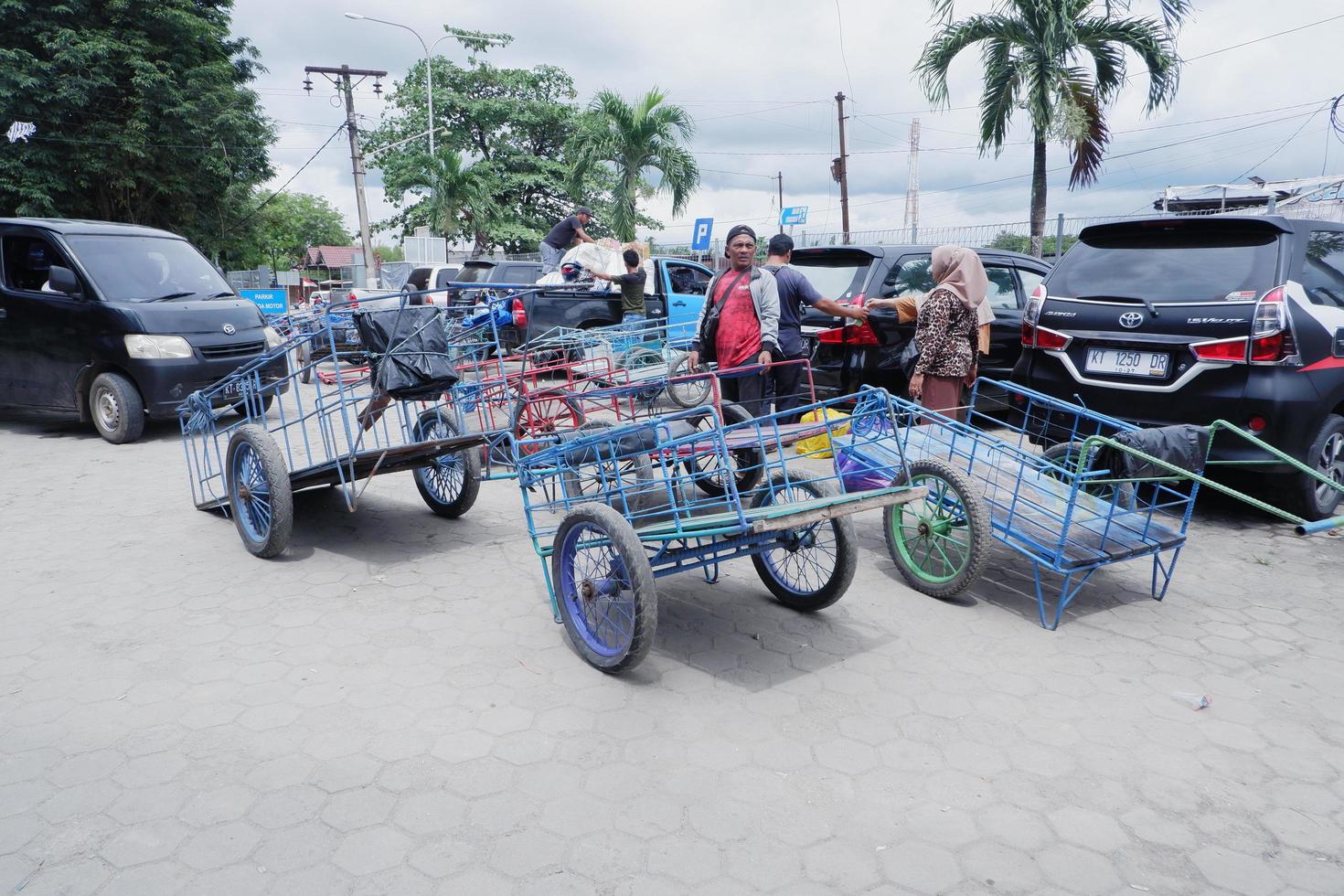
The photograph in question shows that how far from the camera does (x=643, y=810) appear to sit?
2771 millimetres

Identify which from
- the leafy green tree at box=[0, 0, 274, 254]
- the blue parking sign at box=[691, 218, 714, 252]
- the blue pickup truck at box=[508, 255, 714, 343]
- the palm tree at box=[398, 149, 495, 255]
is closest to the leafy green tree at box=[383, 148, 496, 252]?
the palm tree at box=[398, 149, 495, 255]

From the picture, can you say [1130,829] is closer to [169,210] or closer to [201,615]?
[201,615]

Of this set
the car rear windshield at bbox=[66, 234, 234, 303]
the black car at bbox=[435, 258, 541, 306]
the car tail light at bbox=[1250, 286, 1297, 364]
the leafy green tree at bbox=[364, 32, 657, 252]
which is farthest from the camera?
the leafy green tree at bbox=[364, 32, 657, 252]

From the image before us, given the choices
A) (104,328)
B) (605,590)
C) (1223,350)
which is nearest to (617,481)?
(605,590)

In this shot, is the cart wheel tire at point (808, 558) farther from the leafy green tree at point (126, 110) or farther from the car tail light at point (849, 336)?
the leafy green tree at point (126, 110)

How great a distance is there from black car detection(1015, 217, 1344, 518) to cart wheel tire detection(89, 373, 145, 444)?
26.1ft

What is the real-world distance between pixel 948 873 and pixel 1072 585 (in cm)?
264

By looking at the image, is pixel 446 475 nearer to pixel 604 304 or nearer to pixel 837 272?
pixel 837 272

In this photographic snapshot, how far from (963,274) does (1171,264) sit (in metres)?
1.32

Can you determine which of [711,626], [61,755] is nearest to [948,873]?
[711,626]

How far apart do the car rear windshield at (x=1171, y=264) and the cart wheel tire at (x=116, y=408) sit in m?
8.00

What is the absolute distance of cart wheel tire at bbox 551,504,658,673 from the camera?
3334 millimetres

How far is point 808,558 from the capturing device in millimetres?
4285

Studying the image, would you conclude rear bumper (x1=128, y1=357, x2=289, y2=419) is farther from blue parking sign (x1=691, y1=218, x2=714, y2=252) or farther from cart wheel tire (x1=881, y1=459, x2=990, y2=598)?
blue parking sign (x1=691, y1=218, x2=714, y2=252)
